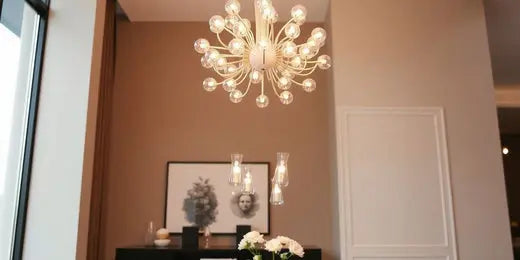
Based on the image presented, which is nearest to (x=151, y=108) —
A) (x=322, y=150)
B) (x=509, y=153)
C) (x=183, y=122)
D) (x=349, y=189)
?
(x=183, y=122)

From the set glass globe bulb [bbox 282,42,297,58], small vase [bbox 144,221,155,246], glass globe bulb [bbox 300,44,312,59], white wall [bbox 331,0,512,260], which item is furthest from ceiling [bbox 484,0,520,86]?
small vase [bbox 144,221,155,246]

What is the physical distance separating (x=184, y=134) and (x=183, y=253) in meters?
1.35

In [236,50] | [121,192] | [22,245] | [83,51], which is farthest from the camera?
[121,192]

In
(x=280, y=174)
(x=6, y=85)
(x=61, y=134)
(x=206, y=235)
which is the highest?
(x=6, y=85)

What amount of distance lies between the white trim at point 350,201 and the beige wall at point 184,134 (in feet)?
1.75

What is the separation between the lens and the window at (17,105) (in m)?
3.33

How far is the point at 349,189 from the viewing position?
4.23 meters

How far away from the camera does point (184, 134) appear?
16.0 feet

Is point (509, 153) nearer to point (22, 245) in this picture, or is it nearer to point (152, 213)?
point (152, 213)

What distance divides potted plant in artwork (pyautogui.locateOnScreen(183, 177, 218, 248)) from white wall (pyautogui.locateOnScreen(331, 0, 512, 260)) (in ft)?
4.58

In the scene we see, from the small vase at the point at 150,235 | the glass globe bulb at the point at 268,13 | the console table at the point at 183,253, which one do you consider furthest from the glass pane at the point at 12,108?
the glass globe bulb at the point at 268,13

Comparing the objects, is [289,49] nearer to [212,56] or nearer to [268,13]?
[268,13]

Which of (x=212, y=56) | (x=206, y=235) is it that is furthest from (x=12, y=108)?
(x=206, y=235)

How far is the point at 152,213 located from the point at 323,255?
1.87m
